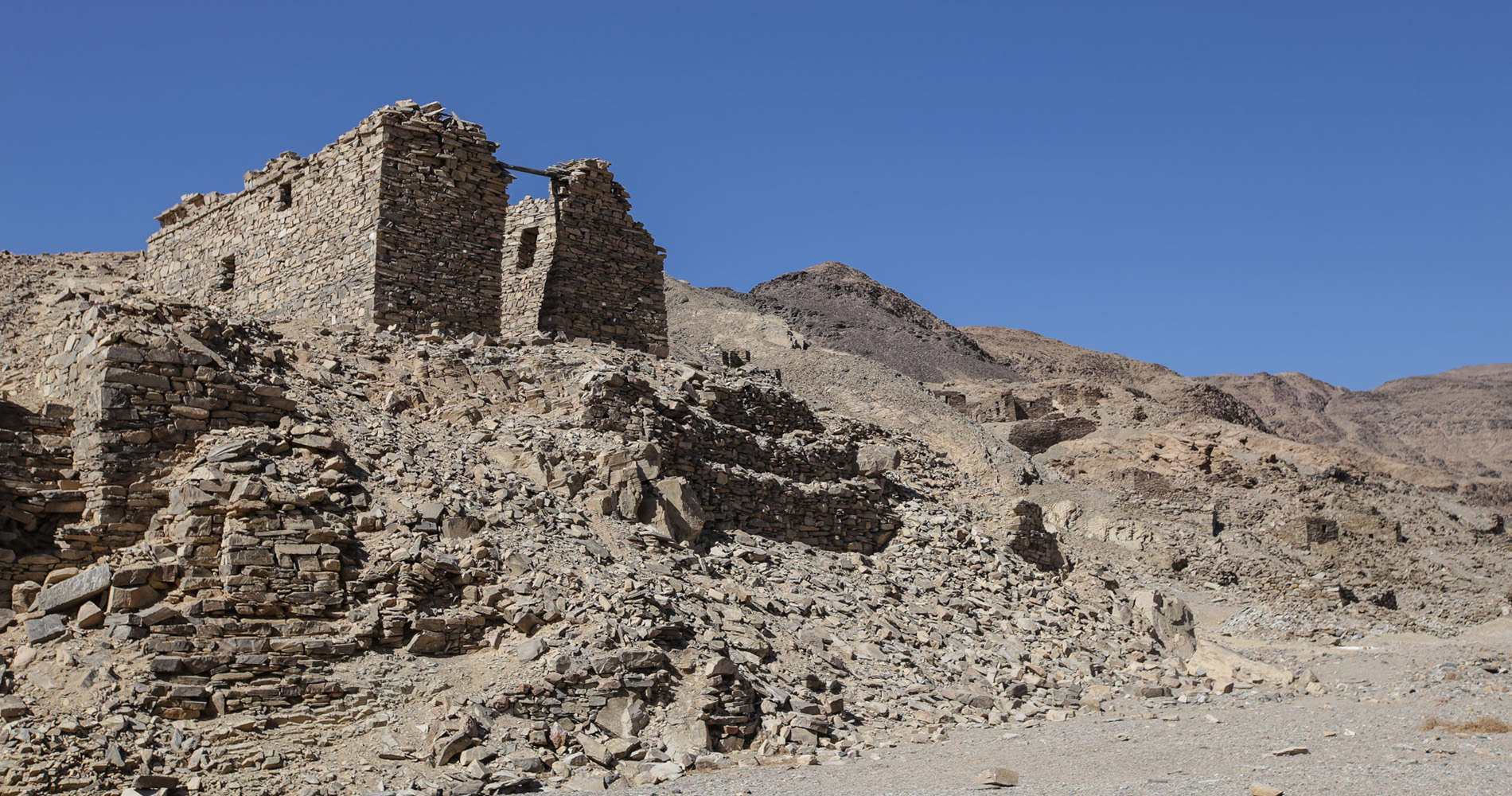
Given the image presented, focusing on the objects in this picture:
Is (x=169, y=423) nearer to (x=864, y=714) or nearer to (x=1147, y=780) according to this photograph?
(x=864, y=714)

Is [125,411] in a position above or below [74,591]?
above

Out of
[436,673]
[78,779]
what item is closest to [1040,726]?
[436,673]

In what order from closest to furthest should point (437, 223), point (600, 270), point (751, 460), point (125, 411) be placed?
point (125, 411) → point (751, 460) → point (437, 223) → point (600, 270)

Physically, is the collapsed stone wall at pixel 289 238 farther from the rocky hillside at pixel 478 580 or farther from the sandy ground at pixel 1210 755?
the sandy ground at pixel 1210 755

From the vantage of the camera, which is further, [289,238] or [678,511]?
[289,238]

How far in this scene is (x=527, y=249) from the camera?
19.5 meters

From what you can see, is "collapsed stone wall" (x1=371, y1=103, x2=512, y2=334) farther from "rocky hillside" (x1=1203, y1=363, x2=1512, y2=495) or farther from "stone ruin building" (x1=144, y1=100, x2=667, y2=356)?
"rocky hillside" (x1=1203, y1=363, x2=1512, y2=495)

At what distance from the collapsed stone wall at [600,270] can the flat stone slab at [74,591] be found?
9.35 m

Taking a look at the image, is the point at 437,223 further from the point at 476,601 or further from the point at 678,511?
the point at 476,601

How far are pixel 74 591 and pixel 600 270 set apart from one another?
10.8 m

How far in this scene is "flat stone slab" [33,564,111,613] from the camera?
972 cm

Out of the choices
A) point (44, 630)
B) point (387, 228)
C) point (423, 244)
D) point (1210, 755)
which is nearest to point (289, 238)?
point (387, 228)

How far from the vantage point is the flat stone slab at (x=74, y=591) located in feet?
31.9

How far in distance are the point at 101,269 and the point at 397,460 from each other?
1478 cm
